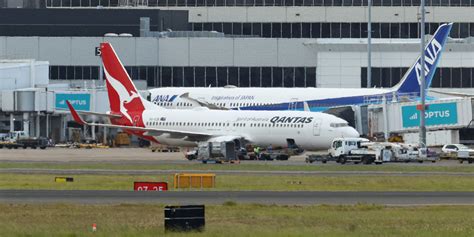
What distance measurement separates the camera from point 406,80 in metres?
114

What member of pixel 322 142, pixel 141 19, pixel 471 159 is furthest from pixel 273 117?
pixel 141 19

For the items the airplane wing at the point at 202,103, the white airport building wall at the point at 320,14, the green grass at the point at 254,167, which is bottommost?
the green grass at the point at 254,167

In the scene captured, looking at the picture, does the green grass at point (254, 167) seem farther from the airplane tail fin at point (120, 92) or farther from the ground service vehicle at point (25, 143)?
the ground service vehicle at point (25, 143)

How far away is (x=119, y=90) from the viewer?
350 feet

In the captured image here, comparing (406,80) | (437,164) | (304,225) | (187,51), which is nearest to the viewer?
(304,225)

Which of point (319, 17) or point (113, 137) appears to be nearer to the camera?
point (113, 137)

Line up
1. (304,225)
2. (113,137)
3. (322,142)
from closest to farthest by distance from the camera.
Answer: (304,225) < (322,142) < (113,137)

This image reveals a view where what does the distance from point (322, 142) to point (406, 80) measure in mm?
19484

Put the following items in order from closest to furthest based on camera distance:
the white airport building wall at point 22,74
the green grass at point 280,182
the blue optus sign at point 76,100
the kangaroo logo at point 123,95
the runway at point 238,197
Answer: the runway at point 238,197 → the green grass at point 280,182 → the kangaroo logo at point 123,95 → the white airport building wall at point 22,74 → the blue optus sign at point 76,100

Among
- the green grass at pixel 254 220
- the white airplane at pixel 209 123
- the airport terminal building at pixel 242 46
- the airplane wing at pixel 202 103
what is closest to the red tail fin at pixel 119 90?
the white airplane at pixel 209 123

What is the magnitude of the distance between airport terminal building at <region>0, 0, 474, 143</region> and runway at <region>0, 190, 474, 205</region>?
231 feet

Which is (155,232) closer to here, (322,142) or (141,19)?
(322,142)

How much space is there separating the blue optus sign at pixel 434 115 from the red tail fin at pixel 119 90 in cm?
1946

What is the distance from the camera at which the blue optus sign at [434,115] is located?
10462cm
